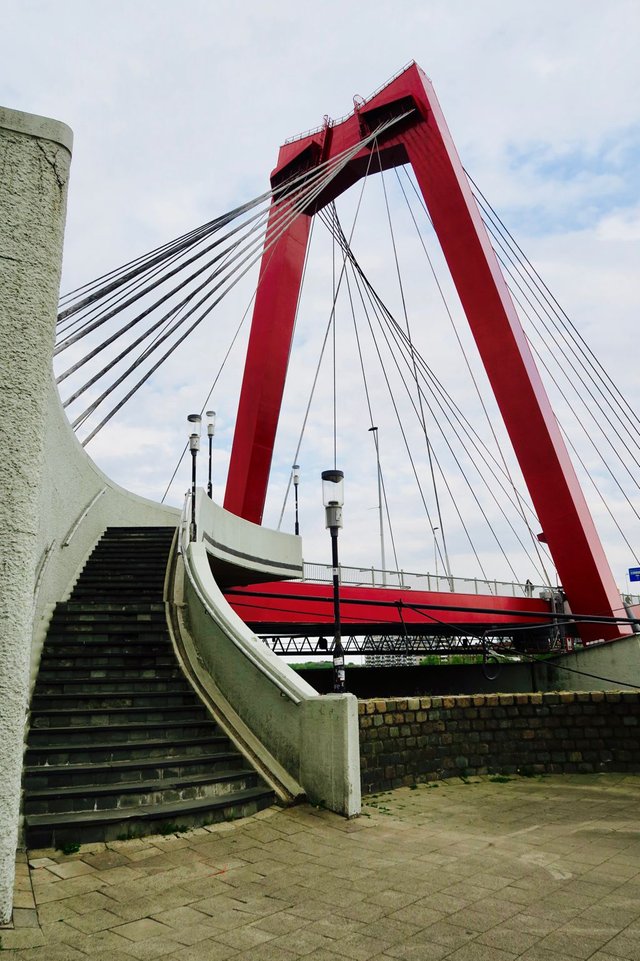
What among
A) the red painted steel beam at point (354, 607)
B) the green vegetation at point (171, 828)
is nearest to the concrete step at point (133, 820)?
the green vegetation at point (171, 828)

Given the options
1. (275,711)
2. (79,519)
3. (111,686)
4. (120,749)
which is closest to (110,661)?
(111,686)

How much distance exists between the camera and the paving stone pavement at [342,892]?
9.38 feet

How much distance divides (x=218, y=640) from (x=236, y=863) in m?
2.90

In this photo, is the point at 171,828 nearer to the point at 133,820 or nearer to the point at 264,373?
the point at 133,820

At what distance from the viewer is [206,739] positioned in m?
5.57

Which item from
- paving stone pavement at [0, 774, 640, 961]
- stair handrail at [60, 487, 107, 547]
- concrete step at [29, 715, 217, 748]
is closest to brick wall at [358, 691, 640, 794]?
paving stone pavement at [0, 774, 640, 961]

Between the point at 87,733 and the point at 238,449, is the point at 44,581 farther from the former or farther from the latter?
the point at 238,449

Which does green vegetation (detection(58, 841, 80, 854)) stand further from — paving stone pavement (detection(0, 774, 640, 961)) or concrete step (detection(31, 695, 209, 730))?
concrete step (detection(31, 695, 209, 730))

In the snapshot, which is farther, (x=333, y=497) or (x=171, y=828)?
(x=333, y=497)

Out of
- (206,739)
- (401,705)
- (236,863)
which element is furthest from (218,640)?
(236,863)

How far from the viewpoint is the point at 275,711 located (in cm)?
573

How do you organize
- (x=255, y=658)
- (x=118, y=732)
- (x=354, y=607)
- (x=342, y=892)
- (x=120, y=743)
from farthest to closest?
(x=354, y=607)
(x=255, y=658)
(x=118, y=732)
(x=120, y=743)
(x=342, y=892)

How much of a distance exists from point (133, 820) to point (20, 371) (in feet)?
9.75

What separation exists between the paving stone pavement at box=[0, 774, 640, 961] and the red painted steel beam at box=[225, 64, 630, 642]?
34.8 feet
